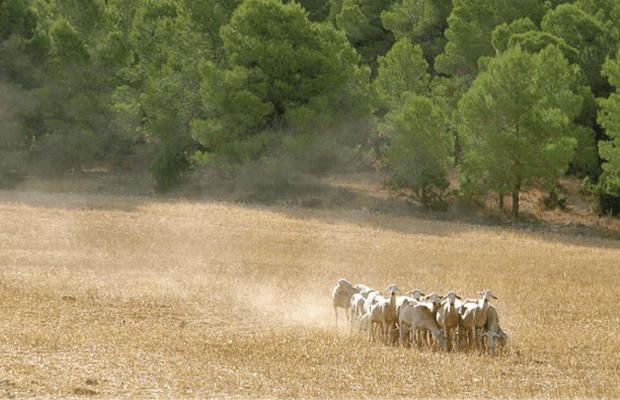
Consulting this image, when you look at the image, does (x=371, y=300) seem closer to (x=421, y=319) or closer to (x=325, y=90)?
(x=421, y=319)

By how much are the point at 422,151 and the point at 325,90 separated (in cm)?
650

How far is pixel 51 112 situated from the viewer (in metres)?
54.3

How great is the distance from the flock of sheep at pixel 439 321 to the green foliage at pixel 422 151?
29.1m

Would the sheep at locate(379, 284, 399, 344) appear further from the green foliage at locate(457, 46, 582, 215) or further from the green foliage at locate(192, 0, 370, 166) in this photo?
the green foliage at locate(192, 0, 370, 166)

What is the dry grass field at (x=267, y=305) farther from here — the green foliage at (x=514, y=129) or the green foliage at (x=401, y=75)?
the green foliage at (x=401, y=75)

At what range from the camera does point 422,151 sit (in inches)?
1743

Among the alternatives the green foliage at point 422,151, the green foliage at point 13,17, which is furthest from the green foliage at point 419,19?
the green foliage at point 13,17

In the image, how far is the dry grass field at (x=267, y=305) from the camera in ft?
38.8

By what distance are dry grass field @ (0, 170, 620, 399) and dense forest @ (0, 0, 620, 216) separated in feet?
22.7

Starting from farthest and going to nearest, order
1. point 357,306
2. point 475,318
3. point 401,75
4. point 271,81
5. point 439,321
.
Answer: point 401,75 < point 271,81 < point 357,306 < point 439,321 < point 475,318

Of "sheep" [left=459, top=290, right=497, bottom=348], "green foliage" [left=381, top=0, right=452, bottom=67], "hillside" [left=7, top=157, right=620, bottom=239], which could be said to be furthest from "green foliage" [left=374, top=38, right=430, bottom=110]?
"sheep" [left=459, top=290, right=497, bottom=348]

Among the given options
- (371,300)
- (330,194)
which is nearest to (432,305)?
(371,300)

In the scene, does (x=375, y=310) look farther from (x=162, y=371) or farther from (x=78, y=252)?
(x=78, y=252)

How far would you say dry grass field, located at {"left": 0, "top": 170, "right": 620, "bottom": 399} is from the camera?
11.8 m
